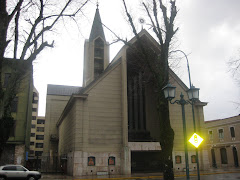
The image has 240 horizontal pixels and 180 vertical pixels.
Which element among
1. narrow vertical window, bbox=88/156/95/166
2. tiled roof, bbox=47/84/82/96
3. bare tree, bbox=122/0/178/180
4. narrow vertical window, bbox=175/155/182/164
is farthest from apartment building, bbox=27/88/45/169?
bare tree, bbox=122/0/178/180

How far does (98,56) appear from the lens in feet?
145

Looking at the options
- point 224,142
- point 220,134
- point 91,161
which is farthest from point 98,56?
point 224,142

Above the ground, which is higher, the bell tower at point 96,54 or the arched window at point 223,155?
the bell tower at point 96,54

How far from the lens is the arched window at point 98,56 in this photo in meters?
43.1

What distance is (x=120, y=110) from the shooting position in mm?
26891

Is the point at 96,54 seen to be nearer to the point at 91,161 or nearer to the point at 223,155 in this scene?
the point at 91,161

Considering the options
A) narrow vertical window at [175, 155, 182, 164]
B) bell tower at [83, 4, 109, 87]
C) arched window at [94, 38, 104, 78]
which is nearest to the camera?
narrow vertical window at [175, 155, 182, 164]

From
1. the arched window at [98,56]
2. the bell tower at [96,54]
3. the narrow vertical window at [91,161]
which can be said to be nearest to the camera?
the narrow vertical window at [91,161]

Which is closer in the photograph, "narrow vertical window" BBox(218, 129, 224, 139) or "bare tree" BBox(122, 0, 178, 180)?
"bare tree" BBox(122, 0, 178, 180)

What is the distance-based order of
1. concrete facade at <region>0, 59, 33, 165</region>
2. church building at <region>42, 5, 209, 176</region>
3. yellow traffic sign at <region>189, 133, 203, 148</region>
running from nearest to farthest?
yellow traffic sign at <region>189, 133, 203, 148</region> → church building at <region>42, 5, 209, 176</region> → concrete facade at <region>0, 59, 33, 165</region>

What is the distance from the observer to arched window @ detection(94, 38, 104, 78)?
43.1m

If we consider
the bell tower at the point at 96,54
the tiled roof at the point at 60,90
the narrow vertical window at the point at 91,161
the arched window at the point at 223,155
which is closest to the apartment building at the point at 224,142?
the arched window at the point at 223,155

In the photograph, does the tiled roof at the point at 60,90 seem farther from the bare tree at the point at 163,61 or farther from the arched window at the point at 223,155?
the bare tree at the point at 163,61

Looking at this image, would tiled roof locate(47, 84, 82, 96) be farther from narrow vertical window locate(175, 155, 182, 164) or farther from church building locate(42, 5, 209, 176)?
narrow vertical window locate(175, 155, 182, 164)
